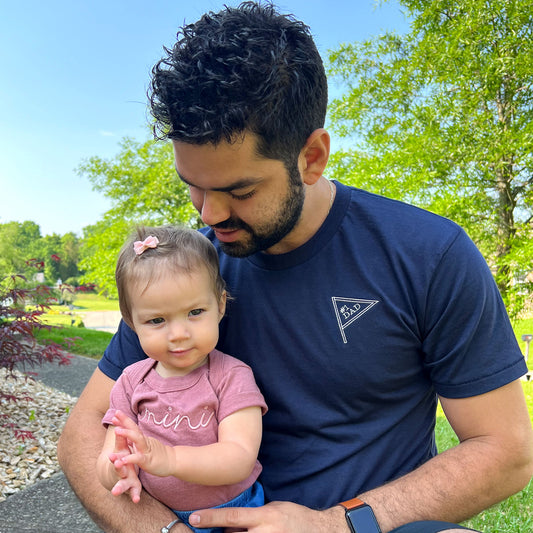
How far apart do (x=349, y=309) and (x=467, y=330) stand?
0.36 meters

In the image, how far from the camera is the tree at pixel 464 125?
1053cm

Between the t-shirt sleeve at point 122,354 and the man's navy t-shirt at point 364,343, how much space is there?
14.8 inches

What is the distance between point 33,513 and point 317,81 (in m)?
3.76

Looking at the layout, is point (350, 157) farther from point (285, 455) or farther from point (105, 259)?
point (285, 455)

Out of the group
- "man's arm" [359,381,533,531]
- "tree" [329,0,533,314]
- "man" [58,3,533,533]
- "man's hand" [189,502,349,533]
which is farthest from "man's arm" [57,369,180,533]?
"tree" [329,0,533,314]

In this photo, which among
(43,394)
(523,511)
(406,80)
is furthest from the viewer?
(406,80)

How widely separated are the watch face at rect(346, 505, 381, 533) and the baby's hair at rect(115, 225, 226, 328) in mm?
755

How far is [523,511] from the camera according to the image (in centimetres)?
372

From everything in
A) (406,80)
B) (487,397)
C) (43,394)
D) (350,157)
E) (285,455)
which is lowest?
(43,394)

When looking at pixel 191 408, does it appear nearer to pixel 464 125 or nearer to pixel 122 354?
pixel 122 354

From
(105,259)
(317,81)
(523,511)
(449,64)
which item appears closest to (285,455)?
(317,81)

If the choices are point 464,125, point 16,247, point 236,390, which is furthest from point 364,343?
point 16,247

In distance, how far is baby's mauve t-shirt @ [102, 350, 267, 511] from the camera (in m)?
1.60

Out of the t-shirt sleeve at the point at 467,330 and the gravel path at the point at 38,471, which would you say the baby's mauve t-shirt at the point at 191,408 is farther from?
the gravel path at the point at 38,471
